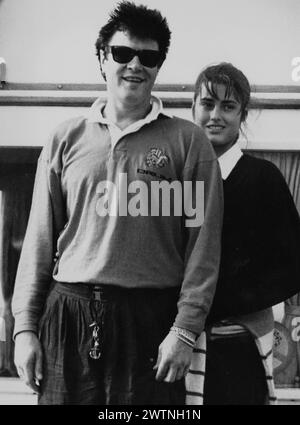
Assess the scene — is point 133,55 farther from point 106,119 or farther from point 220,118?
point 220,118

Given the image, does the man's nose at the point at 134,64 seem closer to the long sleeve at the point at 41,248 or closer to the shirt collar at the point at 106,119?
the shirt collar at the point at 106,119

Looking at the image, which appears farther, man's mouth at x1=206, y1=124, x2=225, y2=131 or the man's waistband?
man's mouth at x1=206, y1=124, x2=225, y2=131

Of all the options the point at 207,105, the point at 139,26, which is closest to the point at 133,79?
the point at 139,26

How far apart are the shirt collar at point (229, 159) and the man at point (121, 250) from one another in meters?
0.16

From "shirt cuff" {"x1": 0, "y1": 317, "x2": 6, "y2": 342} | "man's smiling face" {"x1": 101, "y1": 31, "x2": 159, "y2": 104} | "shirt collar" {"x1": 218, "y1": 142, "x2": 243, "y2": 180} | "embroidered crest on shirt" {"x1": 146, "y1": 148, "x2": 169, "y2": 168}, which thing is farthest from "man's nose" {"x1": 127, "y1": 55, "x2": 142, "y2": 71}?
"shirt cuff" {"x1": 0, "y1": 317, "x2": 6, "y2": 342}

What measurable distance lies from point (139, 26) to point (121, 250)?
0.50m

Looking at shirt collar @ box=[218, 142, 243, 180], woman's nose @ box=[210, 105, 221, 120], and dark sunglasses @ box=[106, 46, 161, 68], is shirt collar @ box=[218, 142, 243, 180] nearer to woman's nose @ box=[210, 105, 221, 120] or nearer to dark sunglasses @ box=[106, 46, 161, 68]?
woman's nose @ box=[210, 105, 221, 120]

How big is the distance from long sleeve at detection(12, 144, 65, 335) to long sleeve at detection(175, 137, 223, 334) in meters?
0.29

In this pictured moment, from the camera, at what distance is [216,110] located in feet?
4.48

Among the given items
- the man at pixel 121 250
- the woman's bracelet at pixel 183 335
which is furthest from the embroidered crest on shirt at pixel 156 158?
the woman's bracelet at pixel 183 335

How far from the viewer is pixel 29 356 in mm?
1175

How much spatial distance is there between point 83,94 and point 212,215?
50 centimetres

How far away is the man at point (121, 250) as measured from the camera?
1.15 meters
